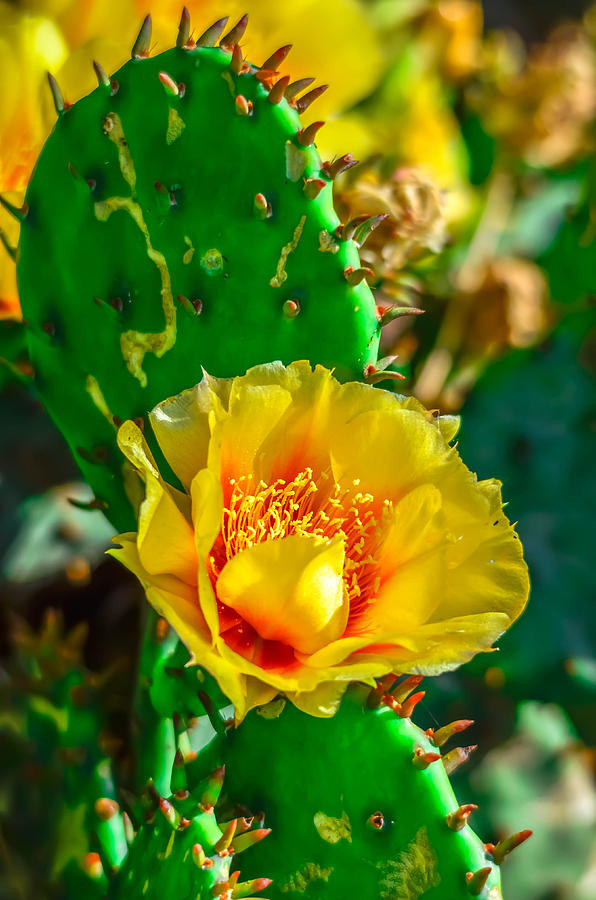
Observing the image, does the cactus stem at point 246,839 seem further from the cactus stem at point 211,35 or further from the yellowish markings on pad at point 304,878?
the cactus stem at point 211,35

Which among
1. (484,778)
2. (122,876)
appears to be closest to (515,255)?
(484,778)

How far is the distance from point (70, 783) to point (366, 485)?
38 cm

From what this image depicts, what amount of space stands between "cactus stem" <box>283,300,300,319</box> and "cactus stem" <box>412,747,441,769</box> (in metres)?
0.26

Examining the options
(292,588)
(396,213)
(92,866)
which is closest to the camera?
(292,588)

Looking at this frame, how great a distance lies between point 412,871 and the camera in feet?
1.66

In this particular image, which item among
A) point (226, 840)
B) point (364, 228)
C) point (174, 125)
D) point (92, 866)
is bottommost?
point (92, 866)

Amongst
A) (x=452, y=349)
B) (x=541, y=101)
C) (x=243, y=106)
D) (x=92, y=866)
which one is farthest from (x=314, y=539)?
(x=541, y=101)

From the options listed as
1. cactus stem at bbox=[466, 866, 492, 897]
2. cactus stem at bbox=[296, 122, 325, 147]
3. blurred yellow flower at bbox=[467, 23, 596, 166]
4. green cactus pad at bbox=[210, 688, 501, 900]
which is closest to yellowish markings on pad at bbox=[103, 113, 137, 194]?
cactus stem at bbox=[296, 122, 325, 147]

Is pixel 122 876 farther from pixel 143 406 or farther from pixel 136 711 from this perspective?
pixel 143 406

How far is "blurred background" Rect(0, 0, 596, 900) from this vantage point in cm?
78

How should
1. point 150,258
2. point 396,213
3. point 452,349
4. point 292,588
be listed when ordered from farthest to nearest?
1. point 452,349
2. point 396,213
3. point 150,258
4. point 292,588

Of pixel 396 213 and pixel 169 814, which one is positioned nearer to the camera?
pixel 169 814

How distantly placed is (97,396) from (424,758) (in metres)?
0.30

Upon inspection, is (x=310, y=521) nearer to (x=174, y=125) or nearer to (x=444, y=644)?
(x=444, y=644)
